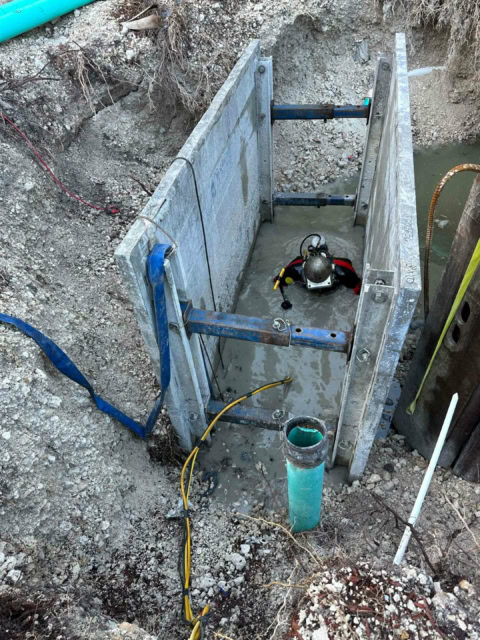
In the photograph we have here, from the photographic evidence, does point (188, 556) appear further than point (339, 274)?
No

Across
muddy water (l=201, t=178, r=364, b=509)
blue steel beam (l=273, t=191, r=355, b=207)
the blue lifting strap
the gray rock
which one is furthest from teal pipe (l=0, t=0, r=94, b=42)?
the gray rock

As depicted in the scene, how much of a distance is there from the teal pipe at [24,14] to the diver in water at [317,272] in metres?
4.93

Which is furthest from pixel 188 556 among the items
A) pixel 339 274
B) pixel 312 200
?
pixel 312 200

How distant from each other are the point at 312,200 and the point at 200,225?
3127 mm

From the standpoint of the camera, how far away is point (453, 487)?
11.1ft

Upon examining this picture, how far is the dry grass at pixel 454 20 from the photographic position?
7.17 metres

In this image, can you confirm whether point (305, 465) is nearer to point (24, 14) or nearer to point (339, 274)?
point (339, 274)

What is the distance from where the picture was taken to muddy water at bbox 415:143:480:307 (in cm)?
606

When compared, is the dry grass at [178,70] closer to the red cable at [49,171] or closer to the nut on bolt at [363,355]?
the red cable at [49,171]

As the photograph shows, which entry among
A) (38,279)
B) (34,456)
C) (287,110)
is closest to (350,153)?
(287,110)

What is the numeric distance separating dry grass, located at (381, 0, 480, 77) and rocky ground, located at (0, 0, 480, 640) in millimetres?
3626

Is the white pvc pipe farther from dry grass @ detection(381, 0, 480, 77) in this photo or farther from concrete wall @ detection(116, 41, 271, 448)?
dry grass @ detection(381, 0, 480, 77)

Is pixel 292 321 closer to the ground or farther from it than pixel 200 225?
closer to the ground

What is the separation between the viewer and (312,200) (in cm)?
639
